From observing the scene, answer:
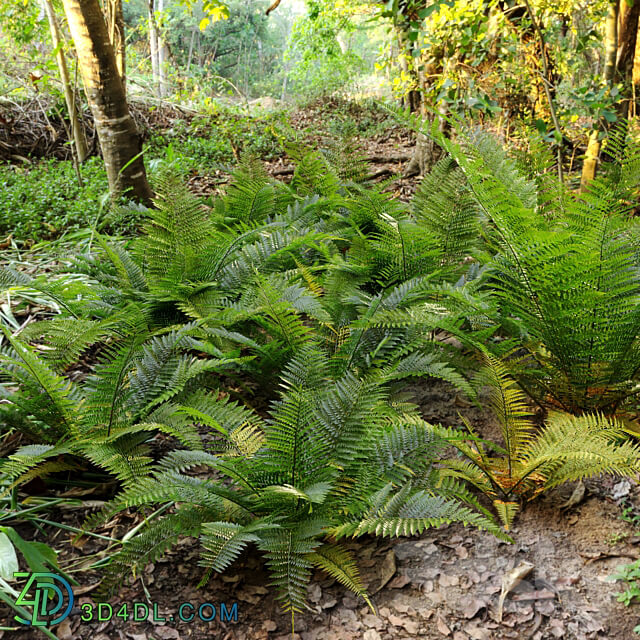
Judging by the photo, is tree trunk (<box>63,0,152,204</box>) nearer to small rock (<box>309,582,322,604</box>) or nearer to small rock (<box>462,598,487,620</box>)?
small rock (<box>309,582,322,604</box>)

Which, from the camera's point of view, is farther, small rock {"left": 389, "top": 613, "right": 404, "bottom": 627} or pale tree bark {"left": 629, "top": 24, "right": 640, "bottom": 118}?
pale tree bark {"left": 629, "top": 24, "right": 640, "bottom": 118}

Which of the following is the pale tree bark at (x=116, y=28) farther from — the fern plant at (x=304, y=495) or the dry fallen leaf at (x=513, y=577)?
the dry fallen leaf at (x=513, y=577)

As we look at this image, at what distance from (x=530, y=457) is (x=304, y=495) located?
2.13ft

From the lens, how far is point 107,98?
3.13 m

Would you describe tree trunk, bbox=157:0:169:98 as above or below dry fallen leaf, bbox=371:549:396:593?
above

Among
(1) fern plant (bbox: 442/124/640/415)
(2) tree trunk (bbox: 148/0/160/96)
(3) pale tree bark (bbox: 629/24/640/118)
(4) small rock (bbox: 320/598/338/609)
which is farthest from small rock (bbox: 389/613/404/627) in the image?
(2) tree trunk (bbox: 148/0/160/96)

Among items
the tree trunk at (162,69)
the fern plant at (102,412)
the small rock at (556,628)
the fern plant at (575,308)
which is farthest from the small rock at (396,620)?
the tree trunk at (162,69)

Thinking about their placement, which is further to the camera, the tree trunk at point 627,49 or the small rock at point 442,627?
the tree trunk at point 627,49
